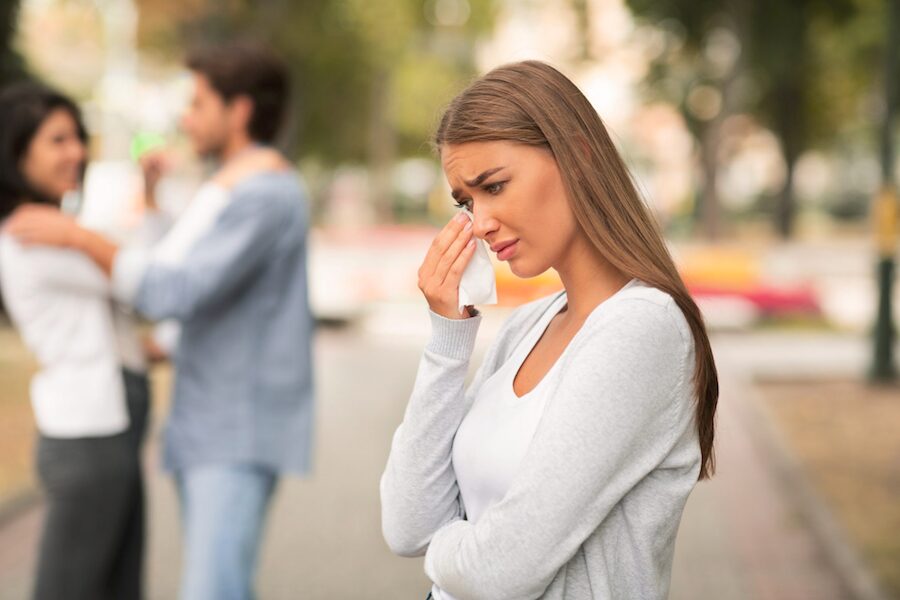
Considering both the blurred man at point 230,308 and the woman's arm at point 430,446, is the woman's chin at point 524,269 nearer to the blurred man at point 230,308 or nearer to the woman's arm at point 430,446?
the woman's arm at point 430,446

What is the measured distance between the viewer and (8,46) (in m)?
13.7

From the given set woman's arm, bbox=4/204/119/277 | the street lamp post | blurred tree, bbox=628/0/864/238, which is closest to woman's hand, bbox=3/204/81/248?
woman's arm, bbox=4/204/119/277

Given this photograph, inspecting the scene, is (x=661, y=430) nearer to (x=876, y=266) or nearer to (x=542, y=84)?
(x=542, y=84)

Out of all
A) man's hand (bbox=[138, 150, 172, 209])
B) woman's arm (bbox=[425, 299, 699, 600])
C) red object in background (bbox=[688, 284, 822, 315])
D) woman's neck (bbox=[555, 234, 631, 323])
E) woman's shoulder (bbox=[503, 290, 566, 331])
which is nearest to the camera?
woman's arm (bbox=[425, 299, 699, 600])

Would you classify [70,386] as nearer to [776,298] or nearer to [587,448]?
[587,448]

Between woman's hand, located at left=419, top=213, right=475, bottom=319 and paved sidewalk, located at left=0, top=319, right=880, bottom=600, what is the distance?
157 inches

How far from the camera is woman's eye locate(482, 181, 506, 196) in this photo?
83.0 inches

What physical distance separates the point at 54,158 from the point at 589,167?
2.32 metres

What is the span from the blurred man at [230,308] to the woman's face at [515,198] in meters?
1.65

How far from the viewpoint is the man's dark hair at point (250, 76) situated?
3.93 m

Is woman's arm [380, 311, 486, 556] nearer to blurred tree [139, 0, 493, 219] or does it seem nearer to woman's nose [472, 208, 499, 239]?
woman's nose [472, 208, 499, 239]

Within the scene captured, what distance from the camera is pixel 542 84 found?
2.14 meters

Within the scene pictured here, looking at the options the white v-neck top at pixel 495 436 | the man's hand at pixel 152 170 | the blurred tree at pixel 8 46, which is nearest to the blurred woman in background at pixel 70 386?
the man's hand at pixel 152 170

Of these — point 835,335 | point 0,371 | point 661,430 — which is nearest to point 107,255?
point 661,430
